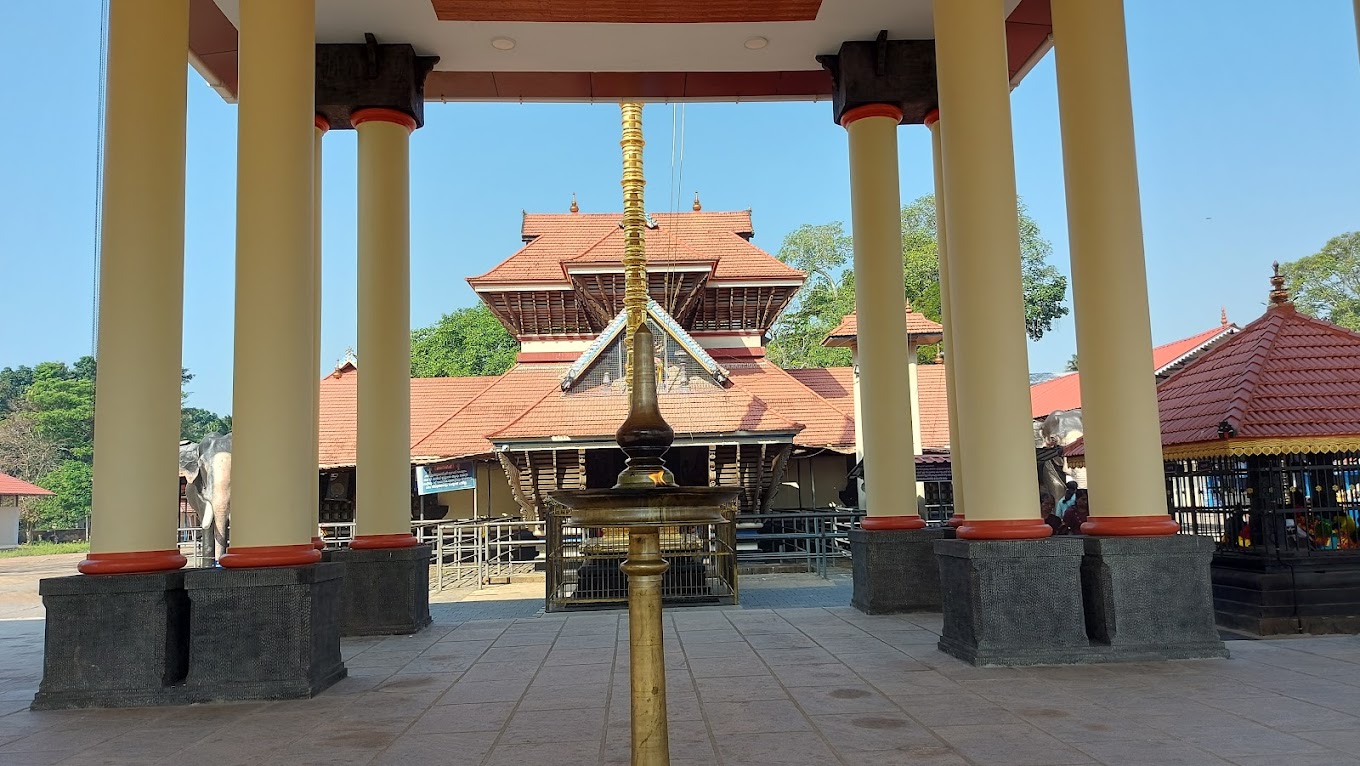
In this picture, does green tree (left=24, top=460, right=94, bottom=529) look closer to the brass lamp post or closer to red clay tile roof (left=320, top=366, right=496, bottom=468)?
red clay tile roof (left=320, top=366, right=496, bottom=468)

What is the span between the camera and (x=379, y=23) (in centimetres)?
859

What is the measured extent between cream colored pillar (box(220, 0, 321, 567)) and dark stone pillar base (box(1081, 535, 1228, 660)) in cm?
509

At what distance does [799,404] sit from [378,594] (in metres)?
11.5

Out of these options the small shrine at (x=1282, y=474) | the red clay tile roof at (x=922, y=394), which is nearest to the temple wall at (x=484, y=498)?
the red clay tile roof at (x=922, y=394)

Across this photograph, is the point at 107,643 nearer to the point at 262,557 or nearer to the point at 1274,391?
the point at 262,557

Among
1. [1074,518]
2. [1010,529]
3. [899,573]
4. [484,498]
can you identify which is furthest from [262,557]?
[484,498]

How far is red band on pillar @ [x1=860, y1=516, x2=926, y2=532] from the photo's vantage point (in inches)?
349

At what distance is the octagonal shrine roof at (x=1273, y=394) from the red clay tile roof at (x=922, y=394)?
10183 mm

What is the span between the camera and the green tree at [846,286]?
1334 inches

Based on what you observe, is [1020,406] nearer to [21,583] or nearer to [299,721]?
[299,721]

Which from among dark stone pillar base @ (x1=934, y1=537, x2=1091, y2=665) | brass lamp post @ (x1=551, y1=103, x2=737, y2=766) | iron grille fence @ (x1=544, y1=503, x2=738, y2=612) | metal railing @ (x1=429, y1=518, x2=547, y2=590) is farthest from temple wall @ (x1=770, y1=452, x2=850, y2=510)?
brass lamp post @ (x1=551, y1=103, x2=737, y2=766)

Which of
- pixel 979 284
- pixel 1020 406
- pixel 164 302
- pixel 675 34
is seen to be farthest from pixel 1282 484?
pixel 164 302

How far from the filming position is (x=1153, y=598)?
6023 mm

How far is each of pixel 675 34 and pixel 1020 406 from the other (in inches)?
205
